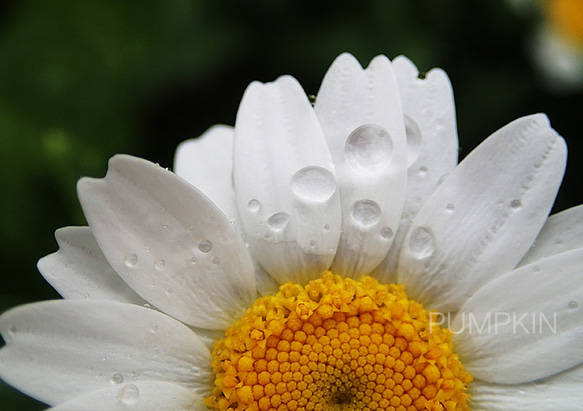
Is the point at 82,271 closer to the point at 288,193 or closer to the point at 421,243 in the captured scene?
the point at 288,193

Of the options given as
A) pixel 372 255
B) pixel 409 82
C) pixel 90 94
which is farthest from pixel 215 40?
pixel 372 255

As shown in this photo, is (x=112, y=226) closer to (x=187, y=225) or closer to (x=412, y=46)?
(x=187, y=225)

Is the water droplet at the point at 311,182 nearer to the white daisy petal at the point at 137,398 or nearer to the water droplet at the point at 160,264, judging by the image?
the water droplet at the point at 160,264

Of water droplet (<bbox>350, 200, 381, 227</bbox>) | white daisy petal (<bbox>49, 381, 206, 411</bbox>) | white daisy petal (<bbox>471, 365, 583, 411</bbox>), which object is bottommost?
white daisy petal (<bbox>49, 381, 206, 411</bbox>)

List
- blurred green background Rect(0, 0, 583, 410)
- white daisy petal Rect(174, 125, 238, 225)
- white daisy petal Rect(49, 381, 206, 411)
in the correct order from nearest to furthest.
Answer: white daisy petal Rect(49, 381, 206, 411) < white daisy petal Rect(174, 125, 238, 225) < blurred green background Rect(0, 0, 583, 410)

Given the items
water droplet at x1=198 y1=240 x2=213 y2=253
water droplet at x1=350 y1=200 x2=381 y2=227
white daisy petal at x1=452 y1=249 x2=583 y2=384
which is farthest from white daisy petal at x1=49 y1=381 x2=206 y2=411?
white daisy petal at x1=452 y1=249 x2=583 y2=384

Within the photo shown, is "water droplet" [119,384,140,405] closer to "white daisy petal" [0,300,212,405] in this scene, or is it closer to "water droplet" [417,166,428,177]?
"white daisy petal" [0,300,212,405]

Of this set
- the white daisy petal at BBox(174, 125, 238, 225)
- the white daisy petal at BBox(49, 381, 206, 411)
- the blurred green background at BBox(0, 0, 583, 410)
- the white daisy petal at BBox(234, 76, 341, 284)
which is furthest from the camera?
the blurred green background at BBox(0, 0, 583, 410)
